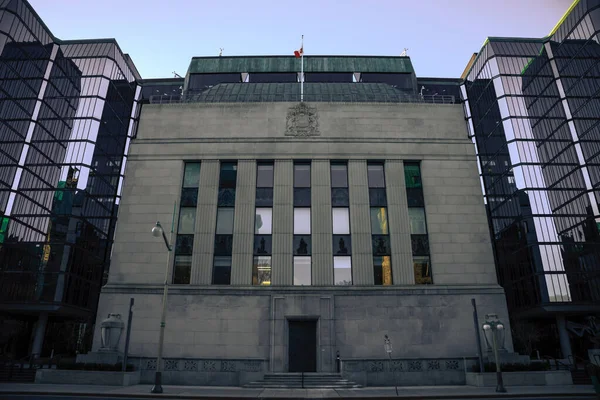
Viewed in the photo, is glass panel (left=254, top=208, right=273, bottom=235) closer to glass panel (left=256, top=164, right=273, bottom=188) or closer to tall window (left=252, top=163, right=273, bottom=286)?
tall window (left=252, top=163, right=273, bottom=286)

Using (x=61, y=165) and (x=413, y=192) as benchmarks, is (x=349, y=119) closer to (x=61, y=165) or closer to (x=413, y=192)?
(x=413, y=192)

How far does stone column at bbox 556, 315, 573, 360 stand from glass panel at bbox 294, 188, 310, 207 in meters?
38.0

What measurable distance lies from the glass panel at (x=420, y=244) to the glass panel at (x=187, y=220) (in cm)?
1855

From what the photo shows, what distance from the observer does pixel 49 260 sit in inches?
2008

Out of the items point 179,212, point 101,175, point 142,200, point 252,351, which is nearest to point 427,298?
point 252,351

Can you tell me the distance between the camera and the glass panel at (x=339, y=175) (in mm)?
35875

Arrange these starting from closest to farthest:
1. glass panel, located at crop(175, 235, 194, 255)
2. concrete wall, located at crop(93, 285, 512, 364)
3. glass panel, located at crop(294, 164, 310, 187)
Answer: concrete wall, located at crop(93, 285, 512, 364), glass panel, located at crop(175, 235, 194, 255), glass panel, located at crop(294, 164, 310, 187)

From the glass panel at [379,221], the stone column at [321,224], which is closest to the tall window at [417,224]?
the glass panel at [379,221]

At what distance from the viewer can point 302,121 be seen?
37.5 m

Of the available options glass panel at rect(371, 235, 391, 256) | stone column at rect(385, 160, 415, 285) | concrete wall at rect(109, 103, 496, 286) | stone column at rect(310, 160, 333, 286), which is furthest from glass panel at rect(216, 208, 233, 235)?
stone column at rect(385, 160, 415, 285)

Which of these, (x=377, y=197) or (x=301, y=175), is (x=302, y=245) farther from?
(x=377, y=197)

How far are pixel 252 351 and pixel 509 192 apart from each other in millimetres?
44442

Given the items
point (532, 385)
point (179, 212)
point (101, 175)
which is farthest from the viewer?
point (101, 175)

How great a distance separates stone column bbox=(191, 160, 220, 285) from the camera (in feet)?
107
